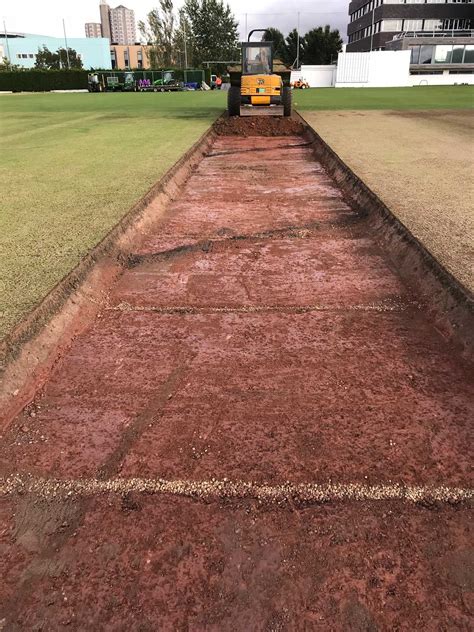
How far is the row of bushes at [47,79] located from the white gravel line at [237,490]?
55.7 metres

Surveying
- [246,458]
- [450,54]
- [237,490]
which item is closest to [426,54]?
[450,54]

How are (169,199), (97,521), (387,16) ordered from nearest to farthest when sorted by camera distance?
(97,521) → (169,199) → (387,16)

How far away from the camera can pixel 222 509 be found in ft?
7.15

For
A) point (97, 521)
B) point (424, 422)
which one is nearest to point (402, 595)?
point (424, 422)

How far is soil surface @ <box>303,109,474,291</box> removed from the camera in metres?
4.89

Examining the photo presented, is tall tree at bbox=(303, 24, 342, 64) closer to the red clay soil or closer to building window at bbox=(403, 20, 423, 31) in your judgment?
building window at bbox=(403, 20, 423, 31)

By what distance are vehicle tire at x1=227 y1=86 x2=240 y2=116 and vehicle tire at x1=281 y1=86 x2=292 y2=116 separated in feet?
5.02

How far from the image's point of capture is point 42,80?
5278 cm

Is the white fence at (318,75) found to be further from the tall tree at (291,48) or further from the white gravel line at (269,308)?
the white gravel line at (269,308)

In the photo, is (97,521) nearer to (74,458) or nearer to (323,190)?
(74,458)

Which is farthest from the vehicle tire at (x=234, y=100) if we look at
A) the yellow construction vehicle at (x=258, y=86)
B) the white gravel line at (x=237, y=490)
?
the white gravel line at (x=237, y=490)

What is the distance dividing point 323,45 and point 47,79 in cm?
4157

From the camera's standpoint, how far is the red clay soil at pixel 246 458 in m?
1.82

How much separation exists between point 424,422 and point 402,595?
106cm
